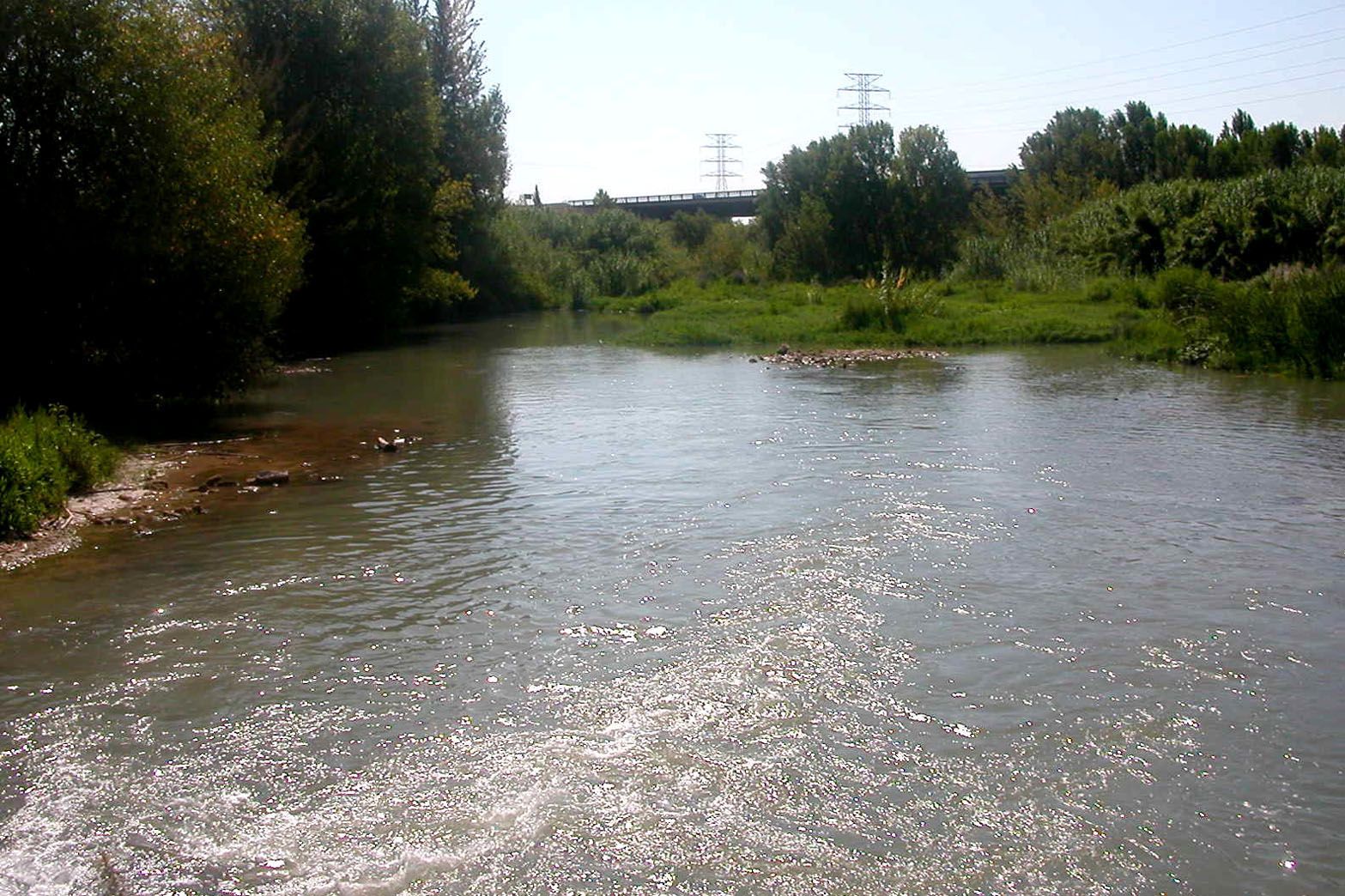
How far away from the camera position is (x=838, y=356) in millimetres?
27656

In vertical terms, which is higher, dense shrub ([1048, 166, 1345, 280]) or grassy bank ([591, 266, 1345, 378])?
dense shrub ([1048, 166, 1345, 280])

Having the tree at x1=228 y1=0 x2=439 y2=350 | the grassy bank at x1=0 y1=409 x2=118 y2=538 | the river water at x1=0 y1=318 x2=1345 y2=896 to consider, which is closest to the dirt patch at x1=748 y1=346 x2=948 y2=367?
the tree at x1=228 y1=0 x2=439 y2=350

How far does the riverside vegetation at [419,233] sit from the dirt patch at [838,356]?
1.21 metres

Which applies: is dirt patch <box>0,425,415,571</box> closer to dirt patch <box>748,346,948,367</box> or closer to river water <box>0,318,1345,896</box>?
river water <box>0,318,1345,896</box>

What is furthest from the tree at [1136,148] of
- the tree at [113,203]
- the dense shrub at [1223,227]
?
the tree at [113,203]

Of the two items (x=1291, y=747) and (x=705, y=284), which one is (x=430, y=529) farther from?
(x=705, y=284)

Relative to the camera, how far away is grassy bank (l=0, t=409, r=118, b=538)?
33.6ft

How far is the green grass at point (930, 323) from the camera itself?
99.6 ft

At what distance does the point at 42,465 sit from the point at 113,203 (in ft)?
19.8

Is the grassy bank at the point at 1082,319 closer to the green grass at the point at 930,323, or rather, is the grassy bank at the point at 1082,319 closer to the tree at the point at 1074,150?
the green grass at the point at 930,323

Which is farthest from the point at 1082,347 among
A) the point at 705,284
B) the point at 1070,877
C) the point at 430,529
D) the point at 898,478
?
the point at 705,284

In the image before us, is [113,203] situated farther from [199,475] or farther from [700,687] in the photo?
[700,687]

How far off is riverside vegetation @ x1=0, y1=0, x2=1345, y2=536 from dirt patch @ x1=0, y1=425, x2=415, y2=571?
1.35ft

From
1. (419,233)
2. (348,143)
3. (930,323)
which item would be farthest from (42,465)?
(930,323)
